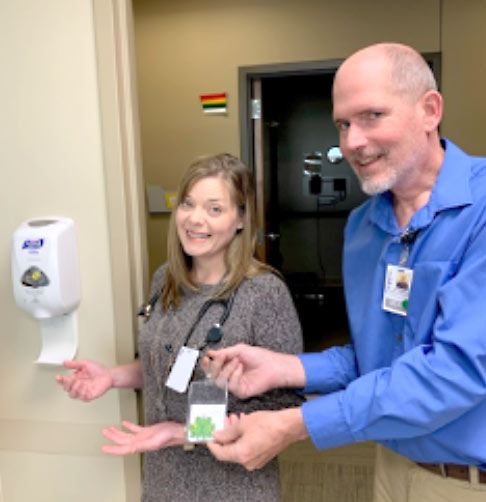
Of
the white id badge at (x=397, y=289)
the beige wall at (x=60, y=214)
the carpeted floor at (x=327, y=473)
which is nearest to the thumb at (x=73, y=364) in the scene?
the beige wall at (x=60, y=214)

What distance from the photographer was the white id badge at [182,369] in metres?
1.23

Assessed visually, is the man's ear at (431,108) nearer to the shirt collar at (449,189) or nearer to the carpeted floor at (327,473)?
the shirt collar at (449,189)

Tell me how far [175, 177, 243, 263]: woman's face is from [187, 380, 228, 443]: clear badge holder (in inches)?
13.8

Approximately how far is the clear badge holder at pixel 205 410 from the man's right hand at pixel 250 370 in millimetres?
29

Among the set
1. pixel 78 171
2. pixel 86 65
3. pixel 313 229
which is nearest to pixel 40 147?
pixel 78 171

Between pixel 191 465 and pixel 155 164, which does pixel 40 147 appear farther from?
pixel 155 164

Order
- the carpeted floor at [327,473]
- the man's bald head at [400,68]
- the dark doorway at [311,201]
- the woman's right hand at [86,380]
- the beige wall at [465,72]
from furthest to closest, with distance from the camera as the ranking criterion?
the dark doorway at [311,201] < the beige wall at [465,72] < the carpeted floor at [327,473] < the woman's right hand at [86,380] < the man's bald head at [400,68]

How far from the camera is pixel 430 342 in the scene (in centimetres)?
100

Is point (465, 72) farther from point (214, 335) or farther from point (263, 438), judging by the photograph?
point (263, 438)

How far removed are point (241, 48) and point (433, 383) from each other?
317cm

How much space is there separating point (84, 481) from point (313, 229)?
487cm

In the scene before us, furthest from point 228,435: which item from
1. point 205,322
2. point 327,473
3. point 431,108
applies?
point 327,473

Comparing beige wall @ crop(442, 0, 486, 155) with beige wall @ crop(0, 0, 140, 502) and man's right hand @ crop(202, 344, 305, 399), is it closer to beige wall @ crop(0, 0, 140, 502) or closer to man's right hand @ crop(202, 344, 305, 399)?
beige wall @ crop(0, 0, 140, 502)

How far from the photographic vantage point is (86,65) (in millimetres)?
1443
